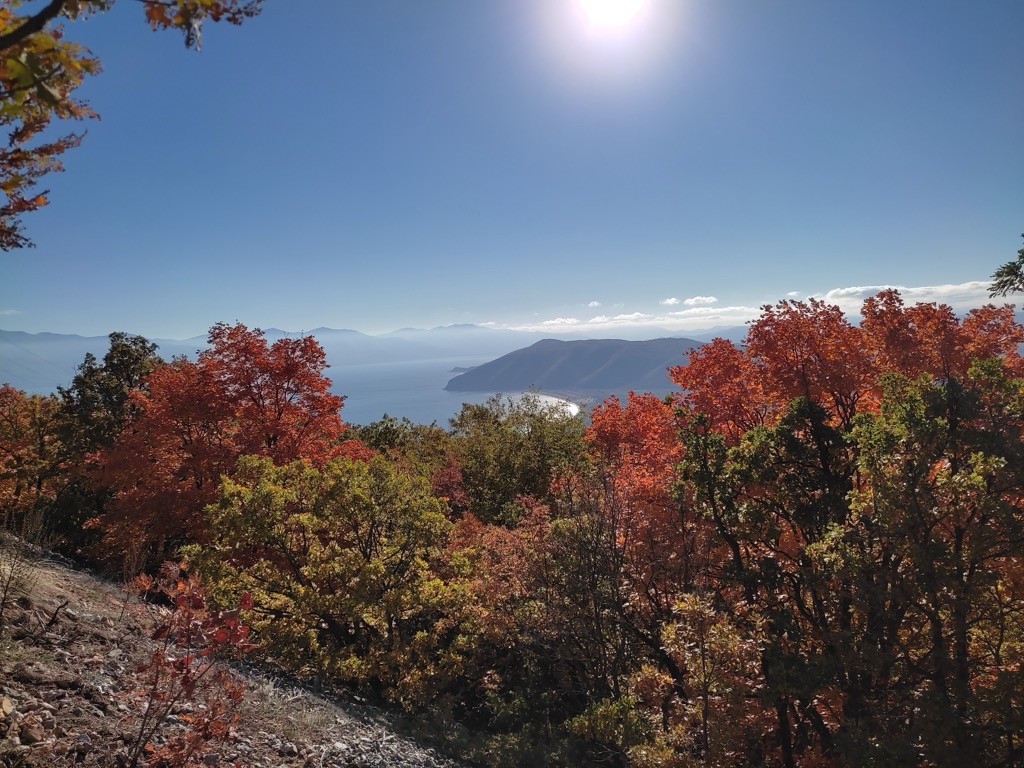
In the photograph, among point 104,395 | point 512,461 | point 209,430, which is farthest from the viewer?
point 512,461

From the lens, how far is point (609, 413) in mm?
28672

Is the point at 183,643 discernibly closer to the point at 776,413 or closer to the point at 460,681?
the point at 460,681

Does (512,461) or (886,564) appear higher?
(886,564)

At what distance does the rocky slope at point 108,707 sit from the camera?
5539 millimetres

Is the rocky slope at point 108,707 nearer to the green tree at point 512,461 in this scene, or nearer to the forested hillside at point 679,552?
the forested hillside at point 679,552

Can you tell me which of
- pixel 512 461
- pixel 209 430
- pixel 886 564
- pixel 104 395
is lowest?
pixel 512 461

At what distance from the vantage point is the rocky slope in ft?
18.2

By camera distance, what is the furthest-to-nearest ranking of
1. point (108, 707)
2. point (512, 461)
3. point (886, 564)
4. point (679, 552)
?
point (512, 461)
point (679, 552)
point (886, 564)
point (108, 707)

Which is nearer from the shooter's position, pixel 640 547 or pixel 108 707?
pixel 108 707

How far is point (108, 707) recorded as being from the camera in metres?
6.45

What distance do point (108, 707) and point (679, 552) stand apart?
11.3 meters

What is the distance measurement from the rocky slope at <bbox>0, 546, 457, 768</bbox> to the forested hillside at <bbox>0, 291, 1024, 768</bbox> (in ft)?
4.12

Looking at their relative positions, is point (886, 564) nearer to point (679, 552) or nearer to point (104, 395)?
point (679, 552)

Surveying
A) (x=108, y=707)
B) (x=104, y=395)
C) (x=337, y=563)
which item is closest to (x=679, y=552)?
(x=337, y=563)
